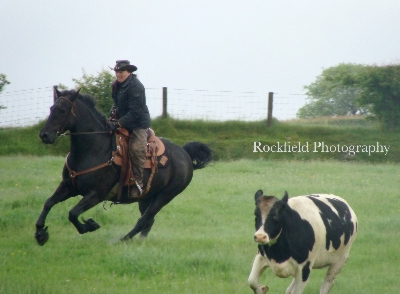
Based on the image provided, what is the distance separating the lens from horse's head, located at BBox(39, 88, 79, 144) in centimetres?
962

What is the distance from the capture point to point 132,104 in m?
10.3

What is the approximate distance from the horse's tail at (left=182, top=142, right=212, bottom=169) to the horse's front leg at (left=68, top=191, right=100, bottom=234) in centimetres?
293

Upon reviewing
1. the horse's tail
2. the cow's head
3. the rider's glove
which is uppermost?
the rider's glove

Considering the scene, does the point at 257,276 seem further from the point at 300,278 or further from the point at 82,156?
the point at 82,156

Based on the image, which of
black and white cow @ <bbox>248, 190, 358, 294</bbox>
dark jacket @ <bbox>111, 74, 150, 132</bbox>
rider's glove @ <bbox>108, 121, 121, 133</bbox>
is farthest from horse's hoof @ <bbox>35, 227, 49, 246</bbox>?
black and white cow @ <bbox>248, 190, 358, 294</bbox>

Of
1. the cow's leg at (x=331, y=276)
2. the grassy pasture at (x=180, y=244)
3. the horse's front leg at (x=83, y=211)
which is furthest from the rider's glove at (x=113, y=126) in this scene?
the cow's leg at (x=331, y=276)

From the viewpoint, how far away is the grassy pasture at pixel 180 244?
8281 millimetres

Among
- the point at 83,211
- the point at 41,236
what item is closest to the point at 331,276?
the point at 83,211

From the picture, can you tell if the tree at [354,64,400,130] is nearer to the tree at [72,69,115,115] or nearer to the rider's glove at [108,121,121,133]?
the tree at [72,69,115,115]

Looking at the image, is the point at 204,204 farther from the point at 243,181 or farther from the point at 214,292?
the point at 214,292

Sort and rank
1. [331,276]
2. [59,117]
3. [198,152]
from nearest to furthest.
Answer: [331,276], [59,117], [198,152]

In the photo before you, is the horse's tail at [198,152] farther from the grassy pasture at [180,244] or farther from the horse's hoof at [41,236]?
the horse's hoof at [41,236]

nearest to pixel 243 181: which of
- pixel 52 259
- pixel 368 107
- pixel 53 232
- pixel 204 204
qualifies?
pixel 204 204

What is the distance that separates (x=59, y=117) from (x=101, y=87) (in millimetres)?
16532
